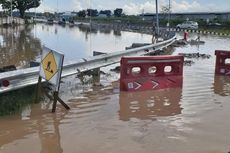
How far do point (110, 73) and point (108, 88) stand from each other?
9.05 feet

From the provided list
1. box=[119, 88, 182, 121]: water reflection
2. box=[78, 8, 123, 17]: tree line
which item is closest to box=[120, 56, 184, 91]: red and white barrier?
box=[119, 88, 182, 121]: water reflection

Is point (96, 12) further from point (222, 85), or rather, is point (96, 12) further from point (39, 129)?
point (39, 129)

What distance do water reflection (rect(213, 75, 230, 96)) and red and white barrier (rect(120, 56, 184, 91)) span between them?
1.05 meters

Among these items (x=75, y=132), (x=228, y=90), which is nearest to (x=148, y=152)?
(x=75, y=132)

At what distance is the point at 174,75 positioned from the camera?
11.5m

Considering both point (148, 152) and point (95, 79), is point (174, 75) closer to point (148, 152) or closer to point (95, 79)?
point (95, 79)

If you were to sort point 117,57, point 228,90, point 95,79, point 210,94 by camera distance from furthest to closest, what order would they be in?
point 117,57, point 95,79, point 228,90, point 210,94

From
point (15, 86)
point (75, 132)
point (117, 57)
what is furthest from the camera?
point (117, 57)

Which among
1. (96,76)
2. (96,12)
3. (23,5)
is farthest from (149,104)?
(96,12)

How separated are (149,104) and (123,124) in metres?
1.81

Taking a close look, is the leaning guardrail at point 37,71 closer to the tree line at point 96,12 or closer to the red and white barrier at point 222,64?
the red and white barrier at point 222,64

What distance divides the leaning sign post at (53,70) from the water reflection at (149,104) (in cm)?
132

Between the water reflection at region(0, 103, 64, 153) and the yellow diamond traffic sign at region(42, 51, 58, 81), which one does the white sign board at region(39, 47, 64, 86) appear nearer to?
the yellow diamond traffic sign at region(42, 51, 58, 81)

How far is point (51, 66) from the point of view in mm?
8211
